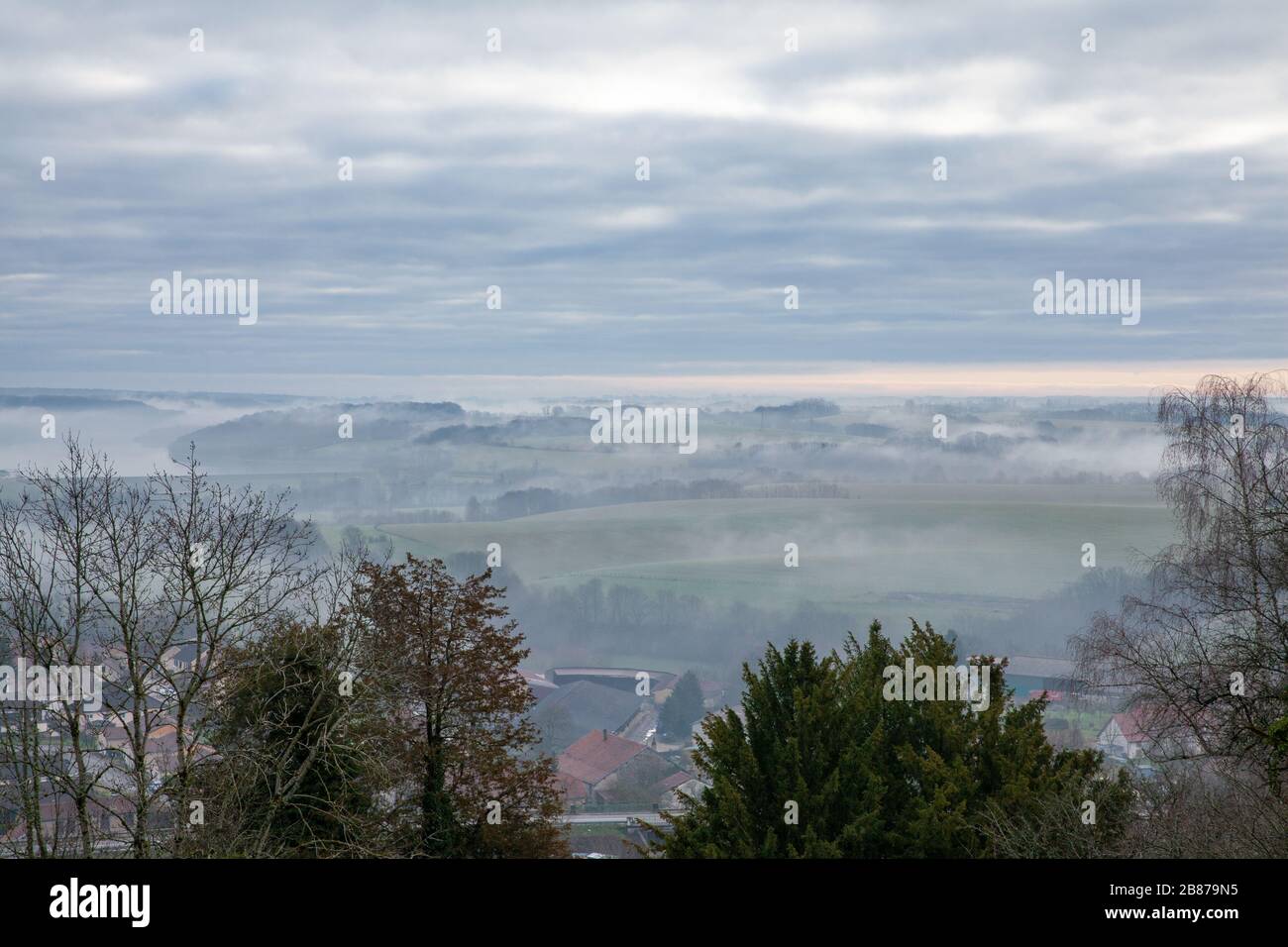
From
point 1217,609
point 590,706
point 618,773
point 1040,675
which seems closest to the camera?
point 1217,609

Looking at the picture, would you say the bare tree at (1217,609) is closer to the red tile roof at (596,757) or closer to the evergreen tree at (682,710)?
the red tile roof at (596,757)

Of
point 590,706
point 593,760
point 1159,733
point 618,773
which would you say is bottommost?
point 618,773

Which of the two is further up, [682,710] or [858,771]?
[858,771]

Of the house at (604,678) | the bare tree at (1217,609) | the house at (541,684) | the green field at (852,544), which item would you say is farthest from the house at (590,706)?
the bare tree at (1217,609)

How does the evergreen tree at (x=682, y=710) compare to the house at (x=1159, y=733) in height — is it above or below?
below

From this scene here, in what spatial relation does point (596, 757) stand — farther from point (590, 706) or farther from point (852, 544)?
point (852, 544)

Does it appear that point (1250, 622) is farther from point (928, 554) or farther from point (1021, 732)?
point (928, 554)

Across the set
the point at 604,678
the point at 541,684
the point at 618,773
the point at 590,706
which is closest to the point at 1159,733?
the point at 618,773
